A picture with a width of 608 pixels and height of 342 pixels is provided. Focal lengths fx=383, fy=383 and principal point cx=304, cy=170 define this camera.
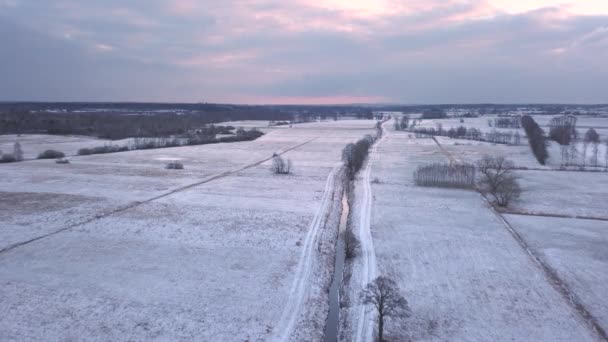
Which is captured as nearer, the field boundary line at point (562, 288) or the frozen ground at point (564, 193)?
the field boundary line at point (562, 288)

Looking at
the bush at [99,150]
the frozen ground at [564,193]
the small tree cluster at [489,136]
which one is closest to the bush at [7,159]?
the bush at [99,150]

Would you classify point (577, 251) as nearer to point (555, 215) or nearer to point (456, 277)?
point (555, 215)

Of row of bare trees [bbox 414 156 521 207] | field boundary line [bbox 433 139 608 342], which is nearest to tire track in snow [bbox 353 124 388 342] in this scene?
row of bare trees [bbox 414 156 521 207]

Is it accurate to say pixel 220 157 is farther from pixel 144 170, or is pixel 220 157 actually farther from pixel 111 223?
pixel 111 223

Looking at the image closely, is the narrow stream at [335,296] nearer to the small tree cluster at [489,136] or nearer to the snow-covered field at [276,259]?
the snow-covered field at [276,259]

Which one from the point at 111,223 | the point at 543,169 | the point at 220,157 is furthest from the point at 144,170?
the point at 543,169

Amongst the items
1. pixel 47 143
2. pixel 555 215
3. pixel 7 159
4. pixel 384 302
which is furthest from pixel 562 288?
pixel 47 143

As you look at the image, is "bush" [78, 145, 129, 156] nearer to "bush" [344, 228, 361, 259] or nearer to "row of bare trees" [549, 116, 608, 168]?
"bush" [344, 228, 361, 259]
